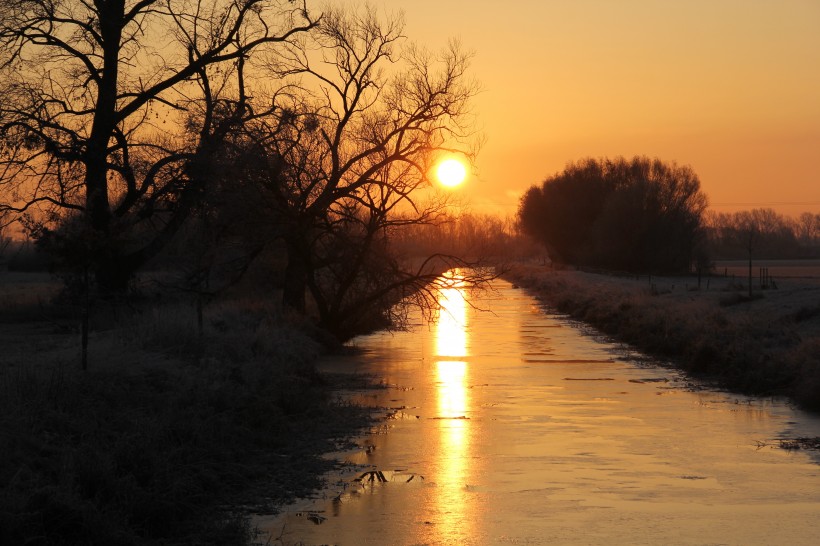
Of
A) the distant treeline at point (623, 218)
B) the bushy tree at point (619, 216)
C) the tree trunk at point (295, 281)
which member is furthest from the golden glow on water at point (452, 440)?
the bushy tree at point (619, 216)

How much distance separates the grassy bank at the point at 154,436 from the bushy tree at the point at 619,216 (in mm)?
72537

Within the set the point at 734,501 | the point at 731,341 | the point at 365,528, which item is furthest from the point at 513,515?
the point at 731,341

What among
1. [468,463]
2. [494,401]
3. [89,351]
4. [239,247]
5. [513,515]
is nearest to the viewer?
[513,515]

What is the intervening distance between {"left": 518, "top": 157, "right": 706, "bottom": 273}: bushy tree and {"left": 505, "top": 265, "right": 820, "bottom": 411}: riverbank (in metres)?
38.6

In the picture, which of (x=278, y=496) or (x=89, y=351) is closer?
(x=278, y=496)

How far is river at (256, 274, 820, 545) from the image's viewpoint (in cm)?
1112

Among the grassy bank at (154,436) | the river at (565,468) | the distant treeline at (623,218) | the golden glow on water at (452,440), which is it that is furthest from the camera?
the distant treeline at (623,218)

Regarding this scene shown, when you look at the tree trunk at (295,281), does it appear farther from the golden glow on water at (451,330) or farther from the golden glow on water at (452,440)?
the golden glow on water at (452,440)

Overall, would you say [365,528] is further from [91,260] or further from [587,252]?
[587,252]

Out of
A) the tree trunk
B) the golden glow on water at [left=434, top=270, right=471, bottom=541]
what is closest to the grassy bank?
the golden glow on water at [left=434, top=270, right=471, bottom=541]

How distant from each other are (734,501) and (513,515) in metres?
2.79

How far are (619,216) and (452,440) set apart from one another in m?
77.9

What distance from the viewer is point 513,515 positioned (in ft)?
38.5

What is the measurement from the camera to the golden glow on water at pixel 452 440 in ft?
37.9
